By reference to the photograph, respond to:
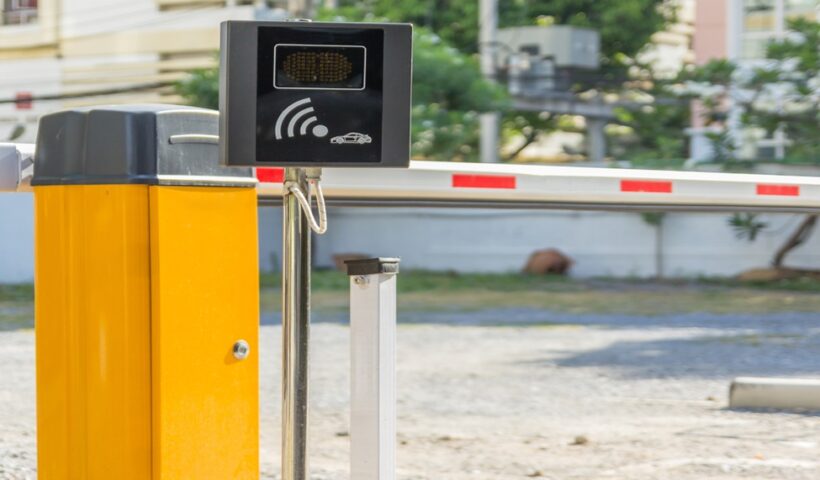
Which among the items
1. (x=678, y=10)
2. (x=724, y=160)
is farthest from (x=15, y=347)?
(x=678, y=10)

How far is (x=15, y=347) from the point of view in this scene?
1074 cm

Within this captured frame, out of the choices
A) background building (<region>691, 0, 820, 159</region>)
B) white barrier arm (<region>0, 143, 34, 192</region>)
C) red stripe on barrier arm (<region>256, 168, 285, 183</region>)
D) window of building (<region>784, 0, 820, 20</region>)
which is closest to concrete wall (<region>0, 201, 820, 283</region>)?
background building (<region>691, 0, 820, 159</region>)

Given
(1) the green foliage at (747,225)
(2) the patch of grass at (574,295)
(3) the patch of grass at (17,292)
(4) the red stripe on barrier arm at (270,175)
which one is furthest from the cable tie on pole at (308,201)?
(1) the green foliage at (747,225)

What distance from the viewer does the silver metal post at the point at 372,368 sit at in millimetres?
3111

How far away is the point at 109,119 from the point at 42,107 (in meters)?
16.7

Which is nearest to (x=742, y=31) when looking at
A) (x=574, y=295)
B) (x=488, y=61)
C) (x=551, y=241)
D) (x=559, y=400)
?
(x=488, y=61)

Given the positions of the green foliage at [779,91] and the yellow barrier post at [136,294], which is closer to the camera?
the yellow barrier post at [136,294]

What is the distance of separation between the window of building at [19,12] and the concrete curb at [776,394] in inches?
589

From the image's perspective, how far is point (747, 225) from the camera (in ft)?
59.9

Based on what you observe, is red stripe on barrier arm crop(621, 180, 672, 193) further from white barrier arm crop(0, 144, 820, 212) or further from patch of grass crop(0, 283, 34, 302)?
patch of grass crop(0, 283, 34, 302)

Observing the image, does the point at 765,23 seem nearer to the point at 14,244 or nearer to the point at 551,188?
the point at 14,244

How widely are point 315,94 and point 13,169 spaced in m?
0.91

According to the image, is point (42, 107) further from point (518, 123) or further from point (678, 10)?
point (678, 10)

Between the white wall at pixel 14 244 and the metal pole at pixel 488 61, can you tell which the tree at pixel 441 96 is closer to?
the metal pole at pixel 488 61
